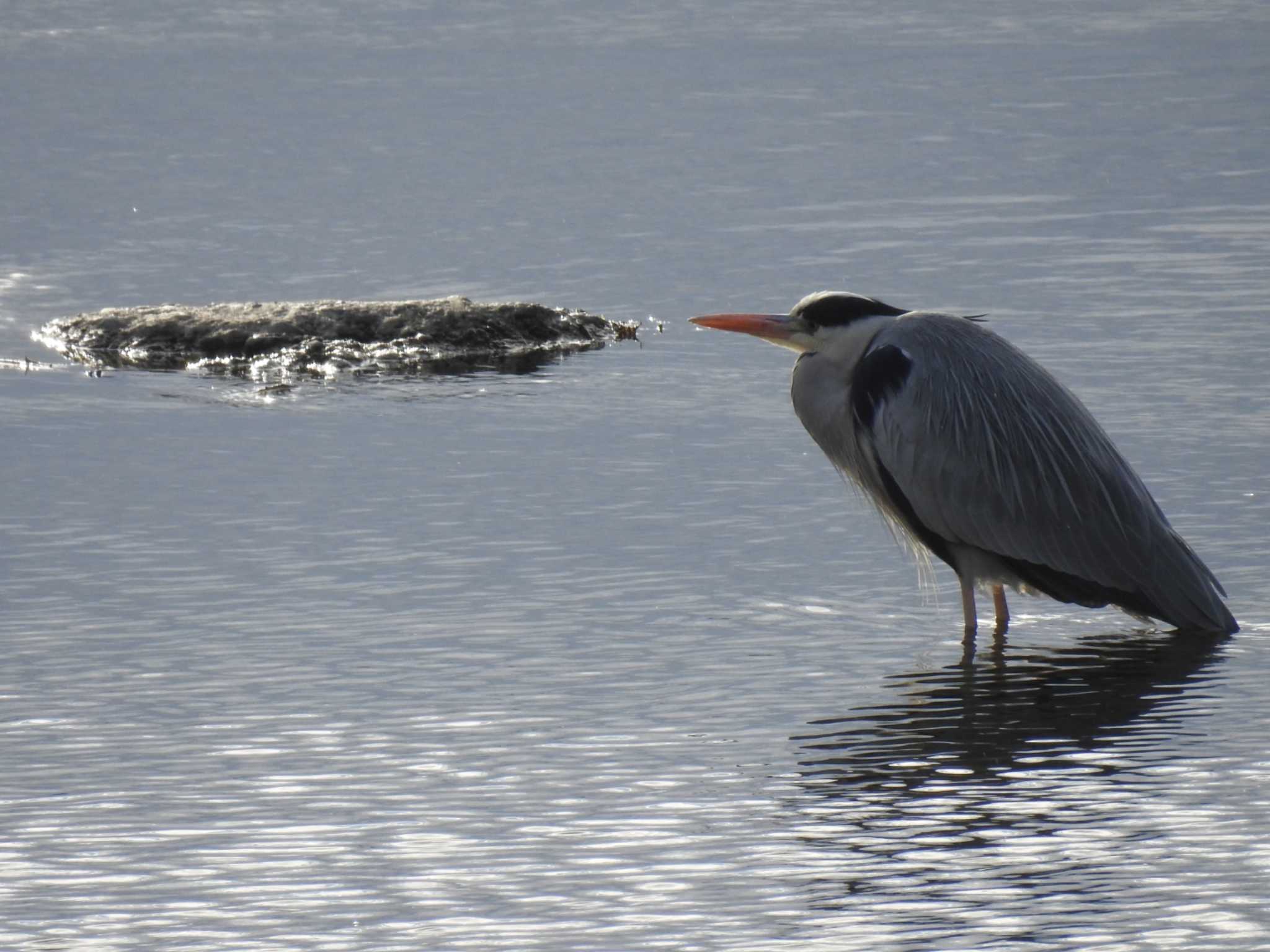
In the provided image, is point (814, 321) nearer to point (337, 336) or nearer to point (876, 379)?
point (876, 379)

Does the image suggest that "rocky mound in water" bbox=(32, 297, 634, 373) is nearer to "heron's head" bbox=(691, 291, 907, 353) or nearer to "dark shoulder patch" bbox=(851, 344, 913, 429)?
"heron's head" bbox=(691, 291, 907, 353)

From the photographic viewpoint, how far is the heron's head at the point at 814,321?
756 centimetres

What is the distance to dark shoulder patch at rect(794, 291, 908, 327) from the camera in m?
7.55

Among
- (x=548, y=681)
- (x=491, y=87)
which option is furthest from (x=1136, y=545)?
(x=491, y=87)

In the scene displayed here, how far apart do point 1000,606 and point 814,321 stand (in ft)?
3.60

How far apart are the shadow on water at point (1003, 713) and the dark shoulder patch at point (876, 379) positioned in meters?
0.90

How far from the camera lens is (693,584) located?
7594 millimetres

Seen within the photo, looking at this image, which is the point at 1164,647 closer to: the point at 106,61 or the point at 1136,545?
the point at 1136,545

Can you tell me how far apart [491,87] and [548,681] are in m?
18.4

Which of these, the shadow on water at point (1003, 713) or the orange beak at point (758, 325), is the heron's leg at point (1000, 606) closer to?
the shadow on water at point (1003, 713)

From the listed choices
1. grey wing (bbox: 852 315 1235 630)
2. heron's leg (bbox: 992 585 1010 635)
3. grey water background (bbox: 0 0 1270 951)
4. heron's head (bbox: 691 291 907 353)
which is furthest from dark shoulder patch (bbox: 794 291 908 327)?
heron's leg (bbox: 992 585 1010 635)

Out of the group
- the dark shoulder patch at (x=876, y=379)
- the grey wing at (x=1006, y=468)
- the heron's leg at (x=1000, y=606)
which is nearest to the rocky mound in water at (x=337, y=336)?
the dark shoulder patch at (x=876, y=379)

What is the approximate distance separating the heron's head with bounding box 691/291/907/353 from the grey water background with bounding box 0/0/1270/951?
0.76 metres

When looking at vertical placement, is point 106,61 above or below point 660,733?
above
